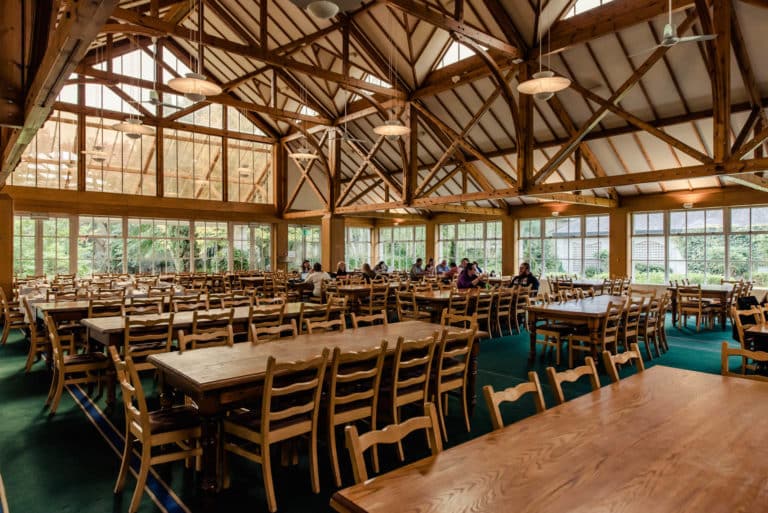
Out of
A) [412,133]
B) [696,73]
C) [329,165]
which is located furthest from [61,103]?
[696,73]

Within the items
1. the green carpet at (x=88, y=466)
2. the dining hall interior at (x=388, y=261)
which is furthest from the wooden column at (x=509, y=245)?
the green carpet at (x=88, y=466)

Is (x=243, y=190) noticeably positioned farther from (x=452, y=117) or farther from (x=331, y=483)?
(x=331, y=483)

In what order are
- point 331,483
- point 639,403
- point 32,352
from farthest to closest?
point 32,352, point 331,483, point 639,403

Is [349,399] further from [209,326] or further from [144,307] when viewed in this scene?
[144,307]

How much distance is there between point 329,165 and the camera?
57.9 ft

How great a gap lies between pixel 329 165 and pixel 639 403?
15.9 metres

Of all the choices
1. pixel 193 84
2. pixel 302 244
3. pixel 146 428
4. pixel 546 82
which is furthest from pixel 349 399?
pixel 302 244

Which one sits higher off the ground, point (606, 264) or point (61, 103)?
point (61, 103)

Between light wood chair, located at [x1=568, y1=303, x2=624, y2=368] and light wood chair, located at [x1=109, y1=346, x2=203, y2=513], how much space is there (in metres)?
5.28

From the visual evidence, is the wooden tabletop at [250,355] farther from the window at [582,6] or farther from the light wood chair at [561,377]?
the window at [582,6]

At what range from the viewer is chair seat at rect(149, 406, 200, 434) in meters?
3.14

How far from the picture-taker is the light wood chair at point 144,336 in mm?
4914

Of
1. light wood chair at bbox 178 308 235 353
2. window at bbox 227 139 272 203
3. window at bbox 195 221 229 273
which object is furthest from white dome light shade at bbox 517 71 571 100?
window at bbox 195 221 229 273

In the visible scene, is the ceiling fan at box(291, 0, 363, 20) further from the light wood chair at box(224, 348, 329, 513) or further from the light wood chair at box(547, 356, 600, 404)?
the light wood chair at box(547, 356, 600, 404)
